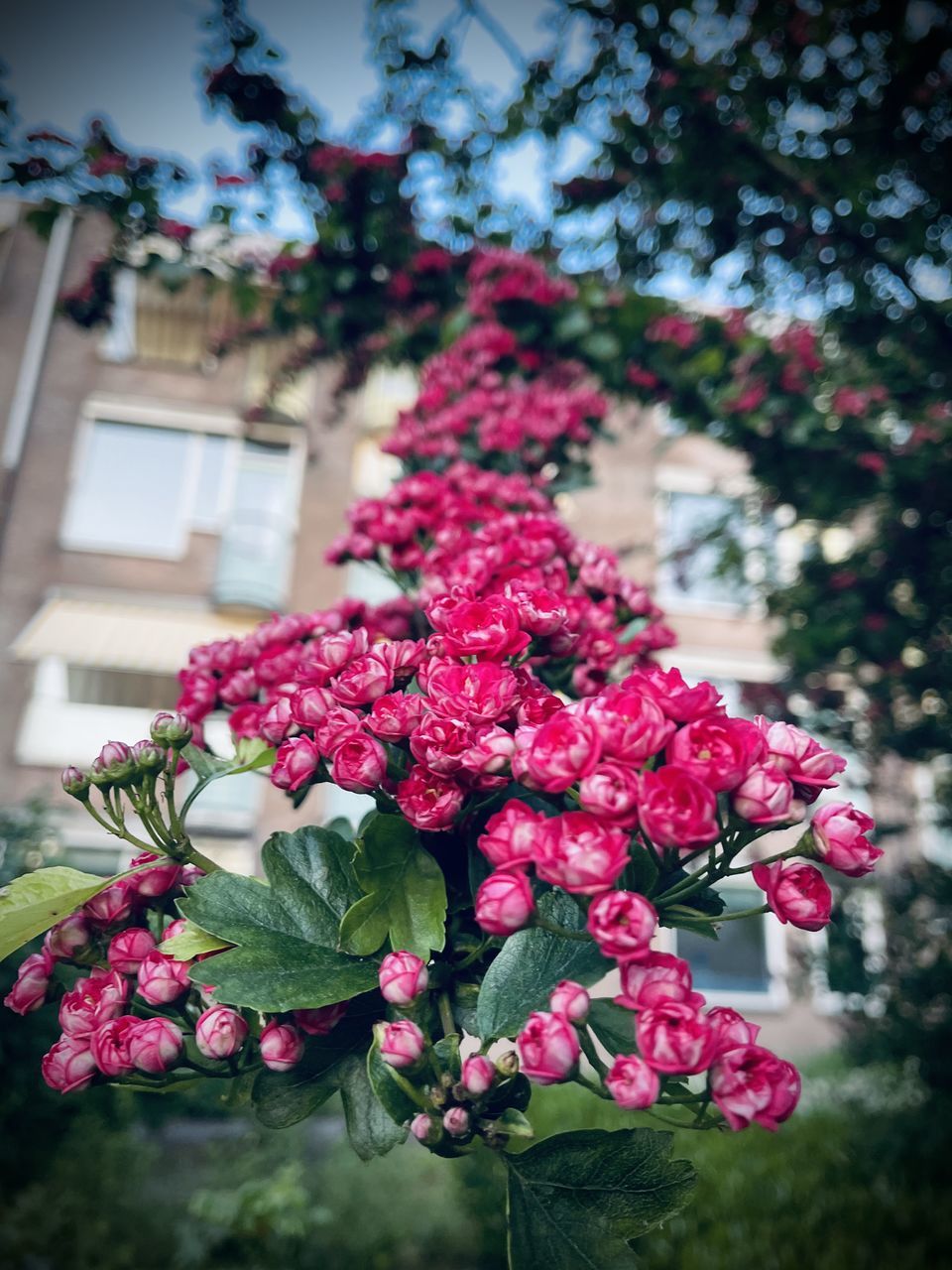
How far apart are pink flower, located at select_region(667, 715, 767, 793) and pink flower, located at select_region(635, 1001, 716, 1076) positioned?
14 centimetres

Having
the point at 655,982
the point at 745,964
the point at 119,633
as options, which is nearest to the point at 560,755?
the point at 655,982

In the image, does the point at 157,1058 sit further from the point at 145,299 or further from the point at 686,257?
the point at 145,299

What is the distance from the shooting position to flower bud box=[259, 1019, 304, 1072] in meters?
0.59

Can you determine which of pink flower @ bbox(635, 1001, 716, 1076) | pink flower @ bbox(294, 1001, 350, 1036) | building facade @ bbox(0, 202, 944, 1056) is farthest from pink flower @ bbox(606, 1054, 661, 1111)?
building facade @ bbox(0, 202, 944, 1056)

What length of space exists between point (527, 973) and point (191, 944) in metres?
0.26

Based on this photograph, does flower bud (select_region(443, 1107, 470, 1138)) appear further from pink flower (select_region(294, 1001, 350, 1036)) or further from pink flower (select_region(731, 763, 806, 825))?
pink flower (select_region(731, 763, 806, 825))

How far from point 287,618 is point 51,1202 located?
321 centimetres

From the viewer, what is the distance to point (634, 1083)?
0.49m

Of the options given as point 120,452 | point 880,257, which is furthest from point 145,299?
point 880,257

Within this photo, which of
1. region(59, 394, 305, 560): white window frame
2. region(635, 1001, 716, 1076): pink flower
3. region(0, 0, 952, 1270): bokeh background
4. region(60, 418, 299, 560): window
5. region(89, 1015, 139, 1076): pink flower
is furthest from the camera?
region(60, 418, 299, 560): window

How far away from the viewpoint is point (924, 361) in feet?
7.59

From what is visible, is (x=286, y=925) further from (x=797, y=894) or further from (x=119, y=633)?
(x=119, y=633)

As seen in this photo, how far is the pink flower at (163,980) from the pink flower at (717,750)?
0.40m

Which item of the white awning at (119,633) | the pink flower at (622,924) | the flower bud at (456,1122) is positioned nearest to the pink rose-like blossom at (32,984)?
the flower bud at (456,1122)
